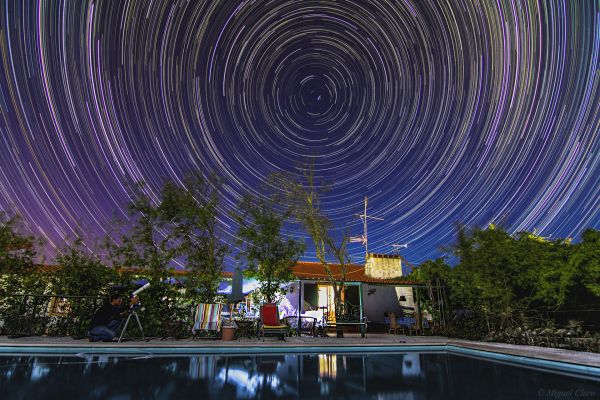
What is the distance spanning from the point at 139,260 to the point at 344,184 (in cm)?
1091

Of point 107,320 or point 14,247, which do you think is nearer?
point 107,320

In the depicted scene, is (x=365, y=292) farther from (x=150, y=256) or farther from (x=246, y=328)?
(x=150, y=256)

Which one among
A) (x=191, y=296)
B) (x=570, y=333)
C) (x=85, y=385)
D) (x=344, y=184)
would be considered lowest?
(x=85, y=385)

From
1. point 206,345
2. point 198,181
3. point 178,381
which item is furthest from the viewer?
point 198,181

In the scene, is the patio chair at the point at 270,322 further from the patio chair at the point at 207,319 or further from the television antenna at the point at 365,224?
the television antenna at the point at 365,224

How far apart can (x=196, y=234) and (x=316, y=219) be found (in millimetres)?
6588

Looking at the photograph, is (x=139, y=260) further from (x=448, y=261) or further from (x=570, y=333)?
(x=570, y=333)

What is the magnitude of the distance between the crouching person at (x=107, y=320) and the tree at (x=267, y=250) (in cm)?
498

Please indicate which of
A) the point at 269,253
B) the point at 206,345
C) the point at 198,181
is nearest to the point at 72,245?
the point at 198,181

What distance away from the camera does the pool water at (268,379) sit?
4.04 metres

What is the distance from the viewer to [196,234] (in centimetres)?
1240

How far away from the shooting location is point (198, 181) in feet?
43.7

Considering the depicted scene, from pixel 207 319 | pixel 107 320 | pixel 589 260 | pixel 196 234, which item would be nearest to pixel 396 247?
pixel 589 260

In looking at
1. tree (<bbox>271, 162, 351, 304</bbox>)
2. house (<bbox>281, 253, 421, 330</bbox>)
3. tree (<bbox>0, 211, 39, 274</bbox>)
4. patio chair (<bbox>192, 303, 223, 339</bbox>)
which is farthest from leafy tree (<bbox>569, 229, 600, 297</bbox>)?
tree (<bbox>0, 211, 39, 274</bbox>)
